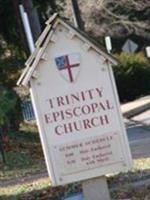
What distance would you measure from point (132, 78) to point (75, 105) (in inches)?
1471

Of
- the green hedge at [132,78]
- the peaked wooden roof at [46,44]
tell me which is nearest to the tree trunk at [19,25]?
the peaked wooden roof at [46,44]

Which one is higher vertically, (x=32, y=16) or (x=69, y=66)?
(x=69, y=66)

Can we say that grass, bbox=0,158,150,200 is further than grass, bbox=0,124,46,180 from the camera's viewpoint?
No

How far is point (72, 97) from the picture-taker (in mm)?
7828

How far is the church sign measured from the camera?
7.84 meters

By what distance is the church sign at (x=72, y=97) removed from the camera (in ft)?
25.7

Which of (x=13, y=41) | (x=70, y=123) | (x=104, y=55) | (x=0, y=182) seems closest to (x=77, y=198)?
(x=70, y=123)

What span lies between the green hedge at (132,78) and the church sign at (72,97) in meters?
36.3

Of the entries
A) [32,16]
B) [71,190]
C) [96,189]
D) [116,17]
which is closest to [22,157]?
[32,16]

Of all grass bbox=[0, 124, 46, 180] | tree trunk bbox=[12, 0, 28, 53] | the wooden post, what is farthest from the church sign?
tree trunk bbox=[12, 0, 28, 53]

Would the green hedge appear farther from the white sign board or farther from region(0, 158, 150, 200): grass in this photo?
the white sign board

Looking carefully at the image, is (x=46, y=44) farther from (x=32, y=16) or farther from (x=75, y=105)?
(x=32, y=16)

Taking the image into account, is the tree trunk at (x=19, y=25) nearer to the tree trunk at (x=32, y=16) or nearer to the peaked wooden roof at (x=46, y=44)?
the tree trunk at (x=32, y=16)

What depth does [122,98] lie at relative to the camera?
146 ft
